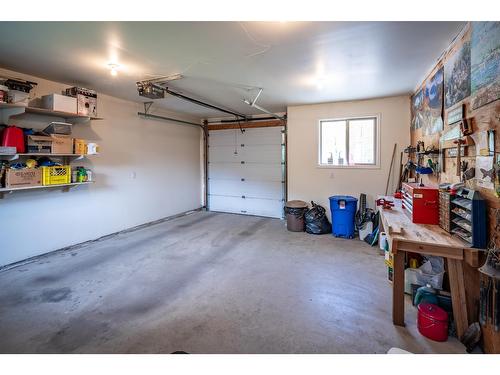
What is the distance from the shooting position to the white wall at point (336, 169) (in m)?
4.77

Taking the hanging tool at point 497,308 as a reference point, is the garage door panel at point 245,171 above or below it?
above

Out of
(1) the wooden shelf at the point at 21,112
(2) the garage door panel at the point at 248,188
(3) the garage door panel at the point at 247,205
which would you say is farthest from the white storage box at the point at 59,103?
(3) the garage door panel at the point at 247,205

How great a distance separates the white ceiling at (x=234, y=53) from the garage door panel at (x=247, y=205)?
3.00 meters

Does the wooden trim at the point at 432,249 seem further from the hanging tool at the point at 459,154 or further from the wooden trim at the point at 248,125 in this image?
the wooden trim at the point at 248,125

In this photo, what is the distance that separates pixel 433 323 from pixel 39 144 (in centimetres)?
464

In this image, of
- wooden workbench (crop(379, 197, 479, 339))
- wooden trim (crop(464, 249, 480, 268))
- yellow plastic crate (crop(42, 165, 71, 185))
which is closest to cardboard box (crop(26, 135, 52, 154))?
yellow plastic crate (crop(42, 165, 71, 185))

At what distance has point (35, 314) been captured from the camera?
7.75 ft

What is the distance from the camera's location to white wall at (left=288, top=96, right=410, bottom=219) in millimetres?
4766

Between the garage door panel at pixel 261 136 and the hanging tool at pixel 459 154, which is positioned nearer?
the hanging tool at pixel 459 154

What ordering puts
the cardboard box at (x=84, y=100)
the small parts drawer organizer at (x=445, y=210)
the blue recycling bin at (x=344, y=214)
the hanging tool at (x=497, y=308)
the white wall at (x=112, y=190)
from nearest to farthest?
the hanging tool at (x=497, y=308)
the small parts drawer organizer at (x=445, y=210)
the white wall at (x=112, y=190)
the cardboard box at (x=84, y=100)
the blue recycling bin at (x=344, y=214)

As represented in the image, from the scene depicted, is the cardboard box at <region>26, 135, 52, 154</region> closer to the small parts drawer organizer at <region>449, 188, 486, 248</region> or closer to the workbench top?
the workbench top

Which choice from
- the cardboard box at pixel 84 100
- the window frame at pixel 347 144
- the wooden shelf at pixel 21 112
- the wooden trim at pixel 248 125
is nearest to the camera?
the wooden shelf at pixel 21 112
